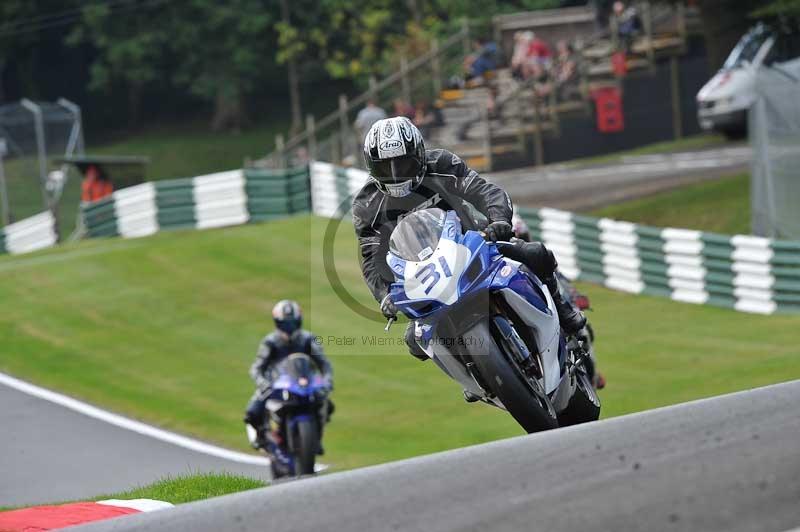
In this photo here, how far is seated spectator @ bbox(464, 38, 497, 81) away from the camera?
31.3 m

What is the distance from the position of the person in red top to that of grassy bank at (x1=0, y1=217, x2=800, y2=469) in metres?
3.83

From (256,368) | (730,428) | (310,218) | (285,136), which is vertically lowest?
(285,136)

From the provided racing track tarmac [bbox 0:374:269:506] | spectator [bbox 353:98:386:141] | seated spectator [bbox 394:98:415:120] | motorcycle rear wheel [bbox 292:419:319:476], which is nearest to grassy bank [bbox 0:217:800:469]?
racing track tarmac [bbox 0:374:269:506]

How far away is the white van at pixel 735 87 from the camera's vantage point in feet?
79.4

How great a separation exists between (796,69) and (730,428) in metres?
12.7

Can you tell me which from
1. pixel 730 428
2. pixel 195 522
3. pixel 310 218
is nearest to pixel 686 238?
pixel 310 218

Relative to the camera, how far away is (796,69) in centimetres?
1730

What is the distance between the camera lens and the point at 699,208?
70.7ft

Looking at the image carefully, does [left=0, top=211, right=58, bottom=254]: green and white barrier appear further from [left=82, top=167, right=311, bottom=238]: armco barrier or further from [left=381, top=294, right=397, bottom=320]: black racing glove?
[left=381, top=294, right=397, bottom=320]: black racing glove

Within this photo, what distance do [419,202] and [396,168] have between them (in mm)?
362

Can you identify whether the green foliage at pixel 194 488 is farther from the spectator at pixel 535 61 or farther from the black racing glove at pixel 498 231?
the spectator at pixel 535 61

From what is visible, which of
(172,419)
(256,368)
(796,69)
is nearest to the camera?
(256,368)

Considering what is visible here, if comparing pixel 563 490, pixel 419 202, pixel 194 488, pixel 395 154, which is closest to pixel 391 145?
pixel 395 154

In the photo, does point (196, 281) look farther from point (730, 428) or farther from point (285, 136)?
point (285, 136)
